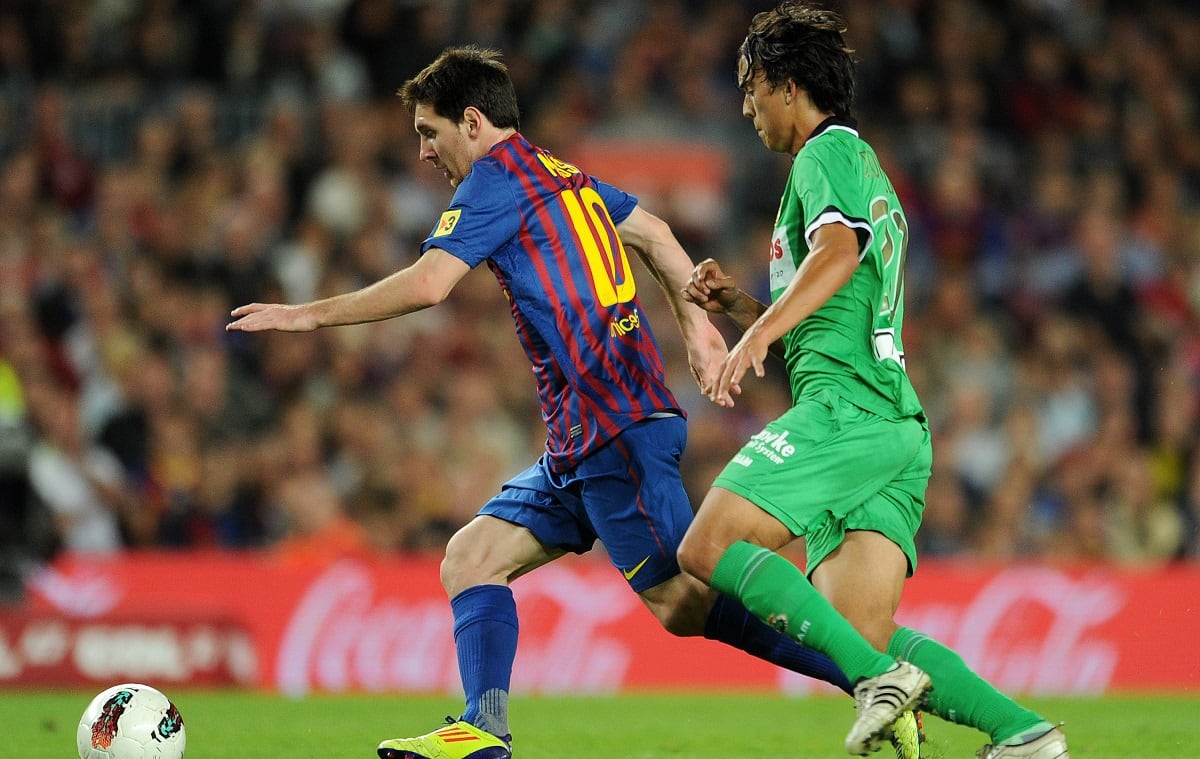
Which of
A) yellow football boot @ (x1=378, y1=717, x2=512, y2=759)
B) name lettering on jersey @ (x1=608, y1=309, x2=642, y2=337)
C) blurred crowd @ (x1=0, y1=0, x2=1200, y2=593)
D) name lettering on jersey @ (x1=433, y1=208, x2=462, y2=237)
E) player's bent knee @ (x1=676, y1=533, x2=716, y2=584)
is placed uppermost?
blurred crowd @ (x1=0, y1=0, x2=1200, y2=593)

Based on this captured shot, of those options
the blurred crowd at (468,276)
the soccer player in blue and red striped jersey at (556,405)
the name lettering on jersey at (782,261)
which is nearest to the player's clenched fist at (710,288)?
the name lettering on jersey at (782,261)

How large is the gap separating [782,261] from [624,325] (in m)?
0.64

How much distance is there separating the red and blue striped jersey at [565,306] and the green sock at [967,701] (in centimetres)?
120

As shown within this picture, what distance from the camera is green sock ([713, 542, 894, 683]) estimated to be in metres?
4.20

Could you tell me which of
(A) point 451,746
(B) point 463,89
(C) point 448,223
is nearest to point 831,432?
(C) point 448,223

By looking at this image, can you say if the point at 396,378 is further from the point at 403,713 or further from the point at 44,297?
the point at 403,713

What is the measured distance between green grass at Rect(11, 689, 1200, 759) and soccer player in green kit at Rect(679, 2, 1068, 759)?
0.91 m

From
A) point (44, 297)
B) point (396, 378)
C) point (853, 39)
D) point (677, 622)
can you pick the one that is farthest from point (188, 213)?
point (677, 622)

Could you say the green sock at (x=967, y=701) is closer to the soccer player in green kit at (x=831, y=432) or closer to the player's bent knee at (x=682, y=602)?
the soccer player in green kit at (x=831, y=432)

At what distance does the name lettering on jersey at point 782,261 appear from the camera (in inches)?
184

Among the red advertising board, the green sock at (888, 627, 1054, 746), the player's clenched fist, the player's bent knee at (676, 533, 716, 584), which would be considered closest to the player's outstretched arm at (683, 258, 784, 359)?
the player's clenched fist

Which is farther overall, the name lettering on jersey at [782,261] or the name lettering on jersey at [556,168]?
the name lettering on jersey at [556,168]

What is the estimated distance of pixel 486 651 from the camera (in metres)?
5.01

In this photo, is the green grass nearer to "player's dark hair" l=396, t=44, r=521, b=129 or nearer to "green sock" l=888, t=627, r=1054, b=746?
"green sock" l=888, t=627, r=1054, b=746
